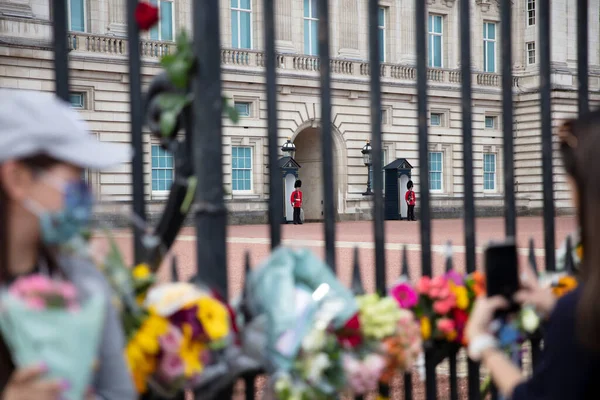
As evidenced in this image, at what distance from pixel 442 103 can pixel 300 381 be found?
2341 centimetres

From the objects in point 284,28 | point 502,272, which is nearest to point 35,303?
point 502,272

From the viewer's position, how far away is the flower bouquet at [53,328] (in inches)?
47.1

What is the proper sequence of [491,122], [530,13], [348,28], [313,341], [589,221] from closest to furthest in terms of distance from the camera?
[589,221] → [313,341] → [348,28] → [491,122] → [530,13]

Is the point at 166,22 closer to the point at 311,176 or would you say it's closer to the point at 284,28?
the point at 284,28

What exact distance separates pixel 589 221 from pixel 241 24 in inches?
851

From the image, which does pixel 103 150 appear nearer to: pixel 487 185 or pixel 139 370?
pixel 139 370

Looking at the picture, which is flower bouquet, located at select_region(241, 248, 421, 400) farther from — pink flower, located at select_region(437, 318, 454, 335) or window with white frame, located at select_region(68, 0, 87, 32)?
window with white frame, located at select_region(68, 0, 87, 32)

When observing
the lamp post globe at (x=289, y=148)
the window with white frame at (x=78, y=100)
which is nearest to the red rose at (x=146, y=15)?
the window with white frame at (x=78, y=100)

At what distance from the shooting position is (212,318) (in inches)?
64.4

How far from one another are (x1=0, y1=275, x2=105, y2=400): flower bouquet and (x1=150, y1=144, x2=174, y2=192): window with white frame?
→ 18.6 m

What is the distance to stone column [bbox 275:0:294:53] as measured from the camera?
2125 centimetres

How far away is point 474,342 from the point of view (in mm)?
1802

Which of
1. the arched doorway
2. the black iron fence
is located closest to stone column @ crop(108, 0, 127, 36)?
the arched doorway

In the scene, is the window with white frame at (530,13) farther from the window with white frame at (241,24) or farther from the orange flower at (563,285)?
the orange flower at (563,285)
